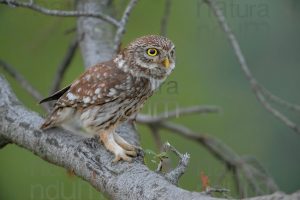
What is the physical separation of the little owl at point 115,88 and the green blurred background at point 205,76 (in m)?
1.96

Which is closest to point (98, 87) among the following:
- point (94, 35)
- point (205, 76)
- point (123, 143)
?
point (123, 143)

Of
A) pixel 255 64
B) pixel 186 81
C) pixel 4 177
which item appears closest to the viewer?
pixel 4 177

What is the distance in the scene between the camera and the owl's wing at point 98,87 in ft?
11.7

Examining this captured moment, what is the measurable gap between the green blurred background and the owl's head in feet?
6.64

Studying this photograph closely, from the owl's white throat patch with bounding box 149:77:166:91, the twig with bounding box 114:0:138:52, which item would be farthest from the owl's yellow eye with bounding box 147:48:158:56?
the twig with bounding box 114:0:138:52

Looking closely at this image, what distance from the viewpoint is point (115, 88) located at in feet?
11.7

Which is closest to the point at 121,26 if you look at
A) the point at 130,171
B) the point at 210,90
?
the point at 130,171

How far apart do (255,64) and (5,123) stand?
11.6 feet

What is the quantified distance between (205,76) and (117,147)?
337cm

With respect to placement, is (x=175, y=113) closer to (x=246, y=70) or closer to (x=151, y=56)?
(x=246, y=70)

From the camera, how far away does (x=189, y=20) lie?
648 centimetres

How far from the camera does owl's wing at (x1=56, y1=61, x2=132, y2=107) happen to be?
11.7 ft

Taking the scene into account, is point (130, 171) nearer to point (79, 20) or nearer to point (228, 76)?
point (79, 20)

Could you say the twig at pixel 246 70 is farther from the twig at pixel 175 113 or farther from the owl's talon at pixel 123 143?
the owl's talon at pixel 123 143
